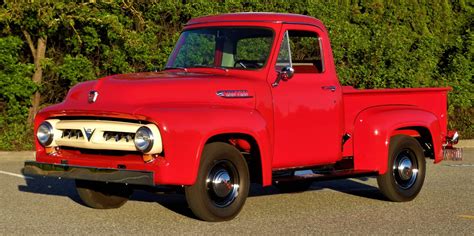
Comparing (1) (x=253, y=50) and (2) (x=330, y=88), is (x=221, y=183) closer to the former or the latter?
(1) (x=253, y=50)

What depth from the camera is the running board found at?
9.62 m

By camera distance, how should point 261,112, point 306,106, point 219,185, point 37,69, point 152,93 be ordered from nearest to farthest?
point 152,93 < point 219,185 < point 261,112 < point 306,106 < point 37,69

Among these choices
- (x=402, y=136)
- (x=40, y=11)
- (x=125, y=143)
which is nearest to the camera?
(x=125, y=143)

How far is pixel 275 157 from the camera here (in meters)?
9.54

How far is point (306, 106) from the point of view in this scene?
991 cm

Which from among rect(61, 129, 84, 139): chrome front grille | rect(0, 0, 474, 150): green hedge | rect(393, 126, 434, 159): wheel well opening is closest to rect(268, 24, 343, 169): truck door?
rect(393, 126, 434, 159): wheel well opening

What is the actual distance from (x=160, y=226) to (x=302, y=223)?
1.42 m

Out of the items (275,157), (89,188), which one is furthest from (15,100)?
(275,157)

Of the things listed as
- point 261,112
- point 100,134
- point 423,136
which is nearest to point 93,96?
point 100,134

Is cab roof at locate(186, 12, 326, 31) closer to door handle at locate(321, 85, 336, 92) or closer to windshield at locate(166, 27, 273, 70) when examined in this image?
windshield at locate(166, 27, 273, 70)

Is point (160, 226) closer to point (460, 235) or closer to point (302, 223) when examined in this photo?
point (302, 223)

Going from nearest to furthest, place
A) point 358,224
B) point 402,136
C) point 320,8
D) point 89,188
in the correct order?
point 358,224 < point 89,188 < point 402,136 < point 320,8

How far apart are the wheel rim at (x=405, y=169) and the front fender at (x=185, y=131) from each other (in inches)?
108

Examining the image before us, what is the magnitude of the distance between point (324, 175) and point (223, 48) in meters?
1.78
